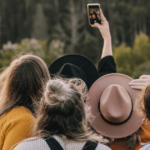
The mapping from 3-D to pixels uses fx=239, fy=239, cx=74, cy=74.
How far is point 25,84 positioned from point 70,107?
0.44 m

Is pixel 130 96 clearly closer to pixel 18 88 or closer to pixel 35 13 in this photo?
pixel 18 88

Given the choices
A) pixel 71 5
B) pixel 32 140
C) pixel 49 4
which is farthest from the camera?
pixel 49 4

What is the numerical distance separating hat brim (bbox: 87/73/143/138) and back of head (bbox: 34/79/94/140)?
676 millimetres

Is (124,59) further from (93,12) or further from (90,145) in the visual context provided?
(90,145)

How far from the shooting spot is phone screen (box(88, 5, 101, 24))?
221 cm

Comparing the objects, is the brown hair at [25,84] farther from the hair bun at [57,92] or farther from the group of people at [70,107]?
the hair bun at [57,92]

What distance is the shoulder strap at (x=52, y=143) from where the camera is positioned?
1123 millimetres

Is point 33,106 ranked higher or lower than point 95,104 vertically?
higher

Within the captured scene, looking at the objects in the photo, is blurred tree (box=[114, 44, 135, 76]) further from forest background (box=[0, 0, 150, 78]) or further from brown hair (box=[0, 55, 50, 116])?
brown hair (box=[0, 55, 50, 116])

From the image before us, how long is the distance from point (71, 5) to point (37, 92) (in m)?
50.0

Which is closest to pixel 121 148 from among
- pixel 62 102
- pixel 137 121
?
pixel 137 121

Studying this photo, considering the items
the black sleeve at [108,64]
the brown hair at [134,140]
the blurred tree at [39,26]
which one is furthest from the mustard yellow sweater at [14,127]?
the blurred tree at [39,26]

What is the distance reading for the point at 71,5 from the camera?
1944 inches

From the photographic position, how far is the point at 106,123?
6.25 feet
